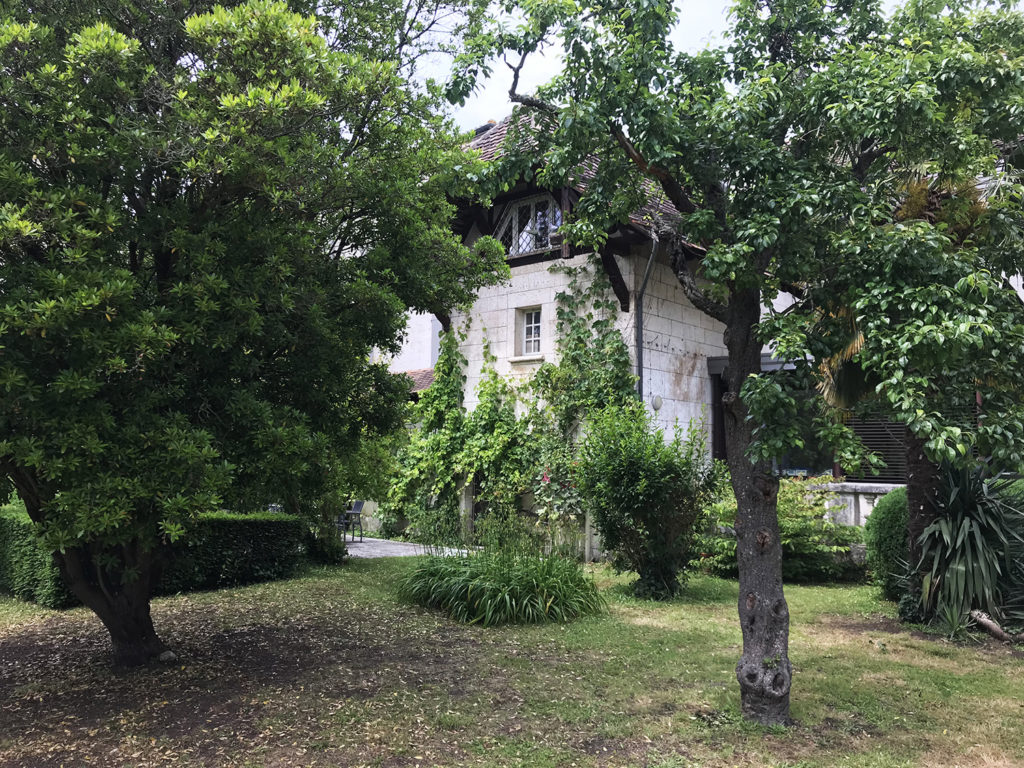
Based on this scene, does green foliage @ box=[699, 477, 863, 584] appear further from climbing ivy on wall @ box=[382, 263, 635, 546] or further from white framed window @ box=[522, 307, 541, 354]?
white framed window @ box=[522, 307, 541, 354]

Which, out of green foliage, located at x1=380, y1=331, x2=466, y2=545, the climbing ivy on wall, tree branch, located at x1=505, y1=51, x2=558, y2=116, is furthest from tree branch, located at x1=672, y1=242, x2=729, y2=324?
green foliage, located at x1=380, y1=331, x2=466, y2=545

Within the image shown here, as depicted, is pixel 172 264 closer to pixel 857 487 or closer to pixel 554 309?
pixel 554 309

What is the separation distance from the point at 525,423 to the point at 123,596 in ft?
26.9

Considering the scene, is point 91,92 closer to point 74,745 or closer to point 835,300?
point 74,745

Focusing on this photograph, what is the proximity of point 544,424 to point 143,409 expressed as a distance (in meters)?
9.05

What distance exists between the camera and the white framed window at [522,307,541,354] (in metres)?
14.2

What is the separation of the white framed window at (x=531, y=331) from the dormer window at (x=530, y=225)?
1180 mm

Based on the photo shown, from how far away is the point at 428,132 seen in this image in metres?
7.11

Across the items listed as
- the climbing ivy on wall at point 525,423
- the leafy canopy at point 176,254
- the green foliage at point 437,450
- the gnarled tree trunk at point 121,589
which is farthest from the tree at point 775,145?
Result: the green foliage at point 437,450

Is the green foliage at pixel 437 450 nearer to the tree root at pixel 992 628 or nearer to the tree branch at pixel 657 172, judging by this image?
the tree root at pixel 992 628

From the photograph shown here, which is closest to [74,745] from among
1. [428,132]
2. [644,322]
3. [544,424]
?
[428,132]

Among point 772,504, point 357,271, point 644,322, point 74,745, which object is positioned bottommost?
point 74,745

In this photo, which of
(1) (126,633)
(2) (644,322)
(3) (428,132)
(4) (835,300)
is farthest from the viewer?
(2) (644,322)

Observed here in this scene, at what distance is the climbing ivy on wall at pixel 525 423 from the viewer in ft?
42.1
